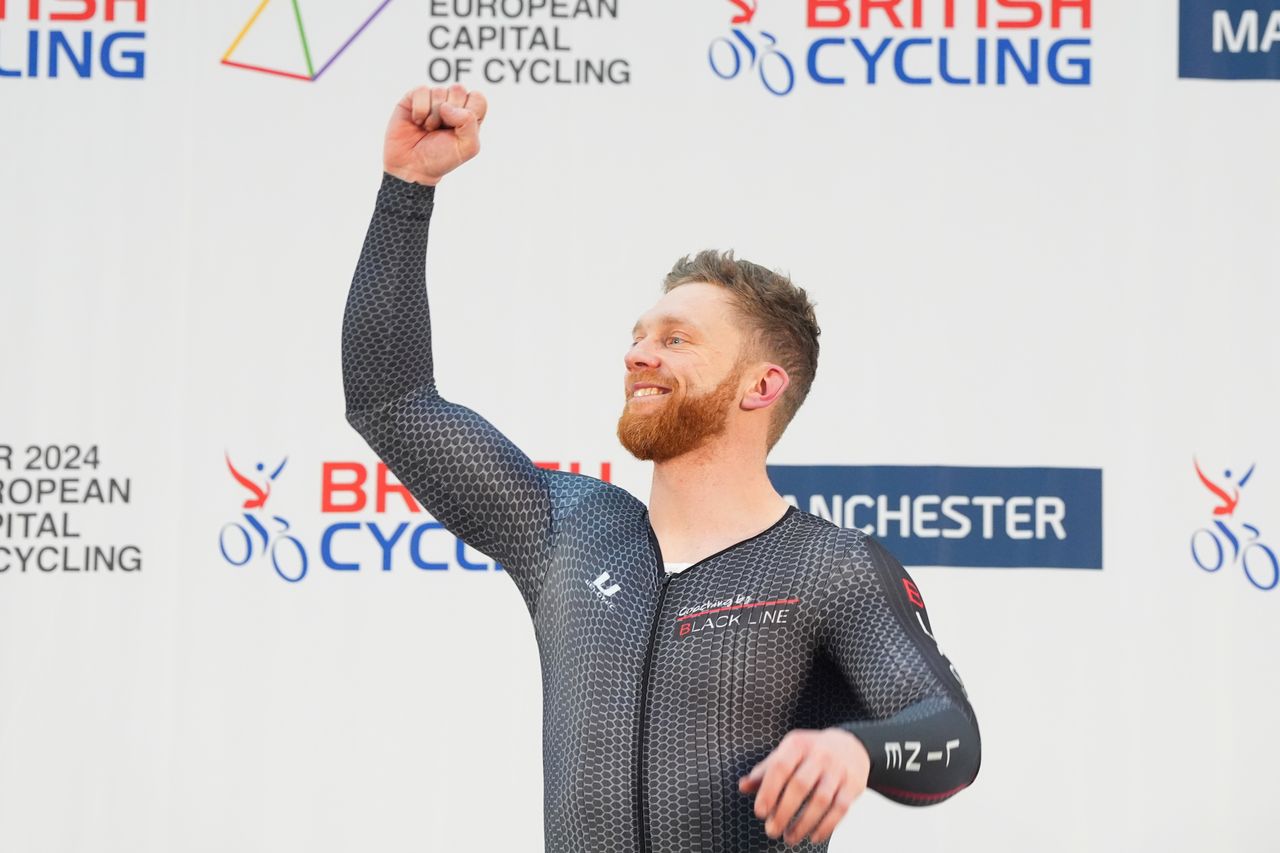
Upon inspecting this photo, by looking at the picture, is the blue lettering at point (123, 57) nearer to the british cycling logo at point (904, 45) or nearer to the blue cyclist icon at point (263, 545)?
the blue cyclist icon at point (263, 545)

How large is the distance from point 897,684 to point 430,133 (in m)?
0.98

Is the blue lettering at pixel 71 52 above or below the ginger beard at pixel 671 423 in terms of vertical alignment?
above

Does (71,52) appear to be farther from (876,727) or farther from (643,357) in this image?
(876,727)

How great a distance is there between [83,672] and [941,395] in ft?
7.46

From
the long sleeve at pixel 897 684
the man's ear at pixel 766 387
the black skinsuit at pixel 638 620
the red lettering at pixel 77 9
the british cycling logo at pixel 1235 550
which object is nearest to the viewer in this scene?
the long sleeve at pixel 897 684

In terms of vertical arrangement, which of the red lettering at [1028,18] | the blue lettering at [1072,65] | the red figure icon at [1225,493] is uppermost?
the red lettering at [1028,18]

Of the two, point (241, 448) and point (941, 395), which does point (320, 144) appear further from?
point (941, 395)

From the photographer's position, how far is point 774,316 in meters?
2.18

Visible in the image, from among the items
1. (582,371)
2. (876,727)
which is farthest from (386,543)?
(876,727)

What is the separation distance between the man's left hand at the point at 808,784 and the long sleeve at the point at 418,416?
0.70 meters

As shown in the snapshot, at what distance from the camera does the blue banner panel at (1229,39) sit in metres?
3.76

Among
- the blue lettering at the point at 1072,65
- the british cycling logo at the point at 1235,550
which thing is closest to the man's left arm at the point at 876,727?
the british cycling logo at the point at 1235,550

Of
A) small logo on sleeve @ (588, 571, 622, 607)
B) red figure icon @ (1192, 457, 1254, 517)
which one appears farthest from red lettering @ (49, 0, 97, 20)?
red figure icon @ (1192, 457, 1254, 517)

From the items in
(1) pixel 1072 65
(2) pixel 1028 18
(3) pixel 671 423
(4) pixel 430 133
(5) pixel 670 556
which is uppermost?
(2) pixel 1028 18
